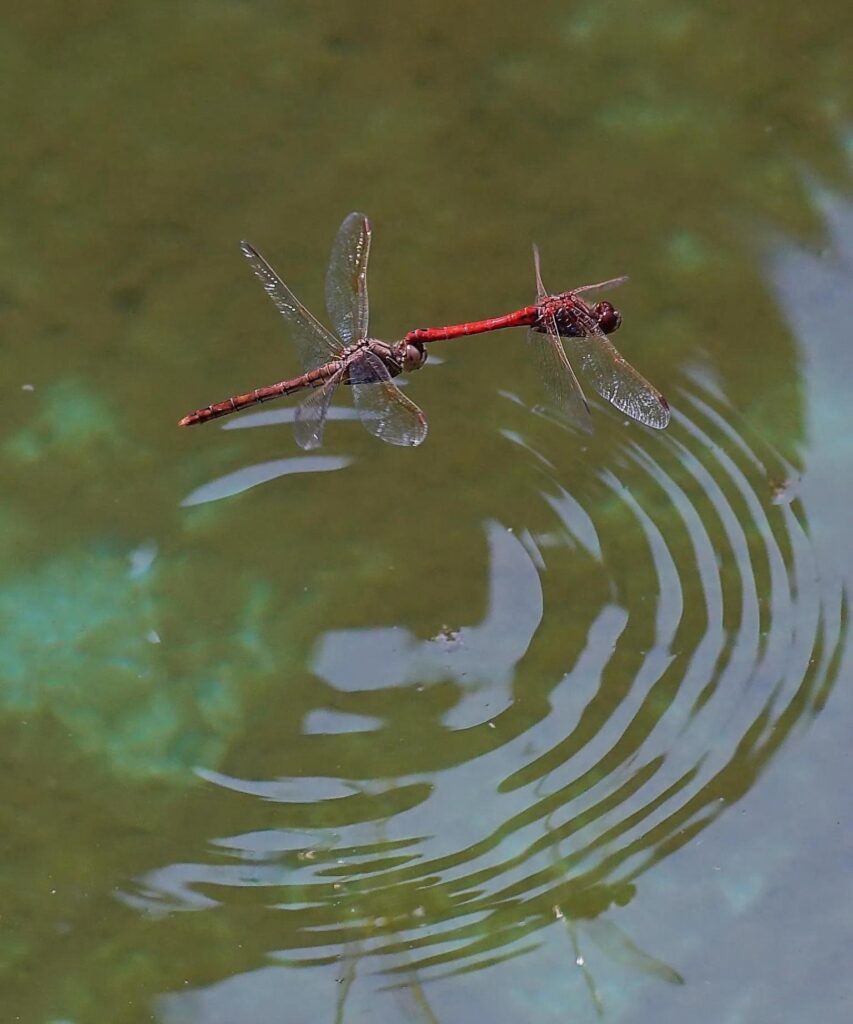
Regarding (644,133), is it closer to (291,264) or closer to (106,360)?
(291,264)

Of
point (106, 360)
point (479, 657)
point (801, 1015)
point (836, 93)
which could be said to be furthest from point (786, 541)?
point (106, 360)

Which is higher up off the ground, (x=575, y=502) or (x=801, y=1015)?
(x=575, y=502)

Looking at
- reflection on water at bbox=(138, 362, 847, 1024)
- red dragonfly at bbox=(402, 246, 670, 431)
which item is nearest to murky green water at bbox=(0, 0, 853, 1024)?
reflection on water at bbox=(138, 362, 847, 1024)

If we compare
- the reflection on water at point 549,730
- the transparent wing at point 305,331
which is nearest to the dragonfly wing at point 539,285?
the reflection on water at point 549,730

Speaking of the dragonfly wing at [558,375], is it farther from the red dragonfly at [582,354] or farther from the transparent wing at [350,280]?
the transparent wing at [350,280]

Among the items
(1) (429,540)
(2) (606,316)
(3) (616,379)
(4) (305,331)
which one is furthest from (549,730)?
(4) (305,331)

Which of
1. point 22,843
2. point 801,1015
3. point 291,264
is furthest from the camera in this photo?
point 291,264

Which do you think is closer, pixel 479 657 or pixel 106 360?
pixel 479 657
